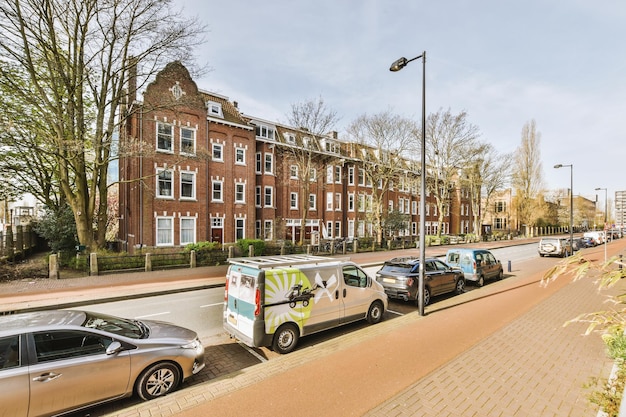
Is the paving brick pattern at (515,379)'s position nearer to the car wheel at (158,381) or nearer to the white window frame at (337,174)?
the car wheel at (158,381)

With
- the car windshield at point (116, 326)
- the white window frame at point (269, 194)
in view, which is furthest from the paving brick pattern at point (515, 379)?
the white window frame at point (269, 194)

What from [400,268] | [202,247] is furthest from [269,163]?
[400,268]

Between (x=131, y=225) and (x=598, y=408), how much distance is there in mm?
25783

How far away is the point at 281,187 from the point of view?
30734 mm

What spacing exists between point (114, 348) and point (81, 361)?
1.27 ft

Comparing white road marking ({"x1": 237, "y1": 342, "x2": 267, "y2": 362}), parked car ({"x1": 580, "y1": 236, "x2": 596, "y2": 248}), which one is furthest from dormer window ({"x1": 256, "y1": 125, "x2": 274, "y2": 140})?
parked car ({"x1": 580, "y1": 236, "x2": 596, "y2": 248})

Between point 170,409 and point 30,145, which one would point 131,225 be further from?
point 170,409

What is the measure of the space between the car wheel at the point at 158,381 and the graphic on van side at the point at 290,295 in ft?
6.13

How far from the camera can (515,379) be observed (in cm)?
507

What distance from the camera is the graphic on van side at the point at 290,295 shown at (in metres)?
6.14

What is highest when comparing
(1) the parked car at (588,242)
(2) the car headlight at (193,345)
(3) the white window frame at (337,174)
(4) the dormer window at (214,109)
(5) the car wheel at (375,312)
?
(4) the dormer window at (214,109)

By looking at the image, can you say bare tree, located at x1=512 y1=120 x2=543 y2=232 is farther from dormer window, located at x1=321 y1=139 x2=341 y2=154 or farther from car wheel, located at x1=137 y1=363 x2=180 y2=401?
car wheel, located at x1=137 y1=363 x2=180 y2=401

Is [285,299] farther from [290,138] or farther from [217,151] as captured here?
[290,138]

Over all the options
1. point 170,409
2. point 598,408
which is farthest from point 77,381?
point 598,408
